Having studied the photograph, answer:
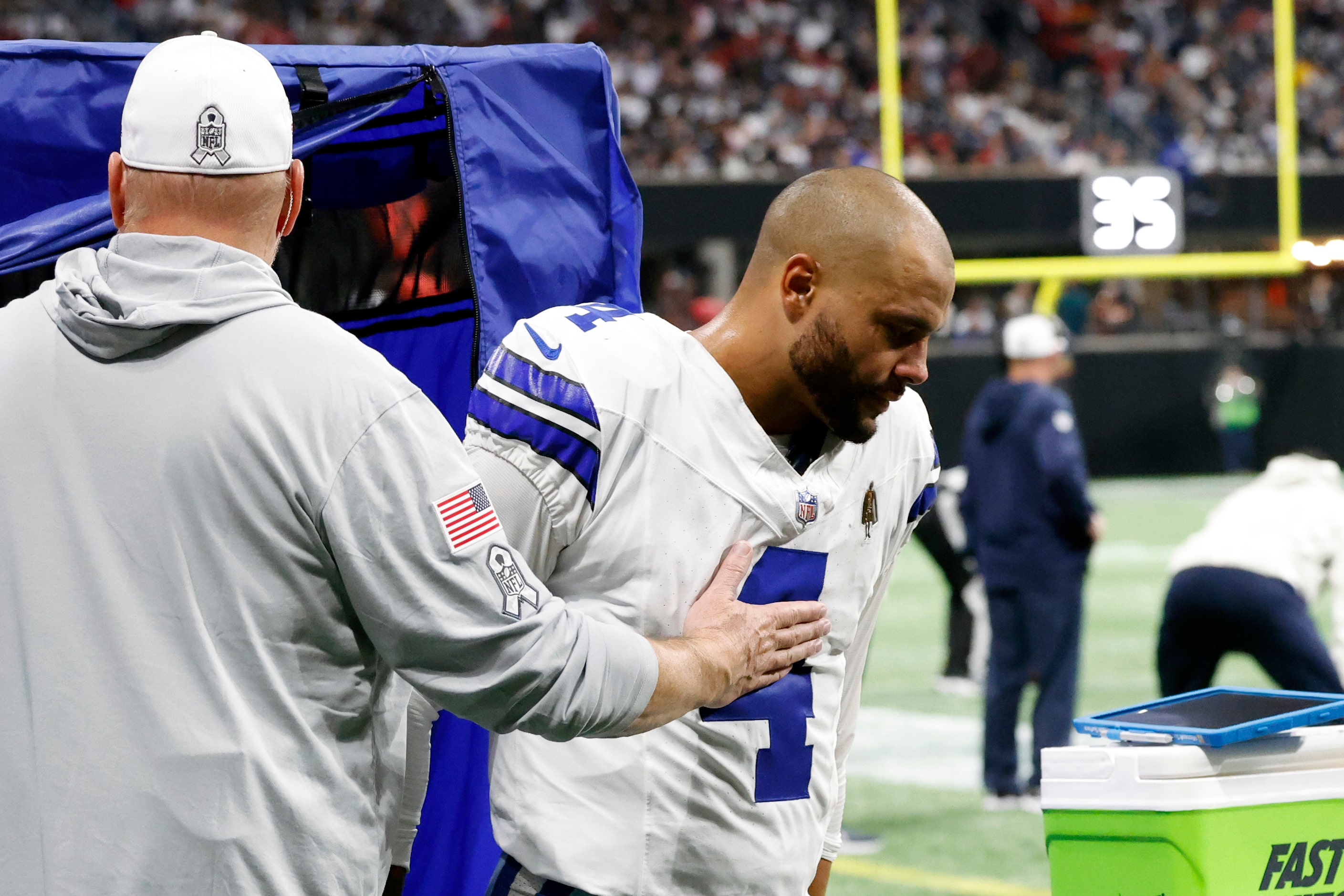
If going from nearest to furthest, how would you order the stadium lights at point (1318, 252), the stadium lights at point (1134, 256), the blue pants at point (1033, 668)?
the blue pants at point (1033, 668), the stadium lights at point (1134, 256), the stadium lights at point (1318, 252)

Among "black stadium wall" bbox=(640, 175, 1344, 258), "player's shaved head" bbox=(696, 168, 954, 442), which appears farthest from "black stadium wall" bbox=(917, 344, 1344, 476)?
"player's shaved head" bbox=(696, 168, 954, 442)

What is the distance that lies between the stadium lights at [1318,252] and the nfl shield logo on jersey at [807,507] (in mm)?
9990

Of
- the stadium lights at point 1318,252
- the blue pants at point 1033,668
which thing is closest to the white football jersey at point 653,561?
the blue pants at point 1033,668

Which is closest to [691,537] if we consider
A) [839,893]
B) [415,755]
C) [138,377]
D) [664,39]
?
[415,755]

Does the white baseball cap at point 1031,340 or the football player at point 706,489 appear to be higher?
the football player at point 706,489

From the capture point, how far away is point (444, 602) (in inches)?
62.7

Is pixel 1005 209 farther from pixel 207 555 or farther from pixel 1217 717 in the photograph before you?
pixel 207 555

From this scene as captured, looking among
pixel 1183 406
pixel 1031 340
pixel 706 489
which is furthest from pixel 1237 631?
pixel 1183 406

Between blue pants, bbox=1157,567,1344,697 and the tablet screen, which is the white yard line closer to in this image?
blue pants, bbox=1157,567,1344,697

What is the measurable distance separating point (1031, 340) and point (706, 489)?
4.47 meters

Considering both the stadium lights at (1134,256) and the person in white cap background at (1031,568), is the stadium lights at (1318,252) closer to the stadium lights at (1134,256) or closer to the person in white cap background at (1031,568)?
the stadium lights at (1134,256)

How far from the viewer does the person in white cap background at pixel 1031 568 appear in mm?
6023

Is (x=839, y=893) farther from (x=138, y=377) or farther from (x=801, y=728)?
(x=138, y=377)

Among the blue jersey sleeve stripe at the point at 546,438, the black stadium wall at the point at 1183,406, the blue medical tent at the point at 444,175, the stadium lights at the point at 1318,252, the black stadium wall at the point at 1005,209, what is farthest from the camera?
the black stadium wall at the point at 1183,406
